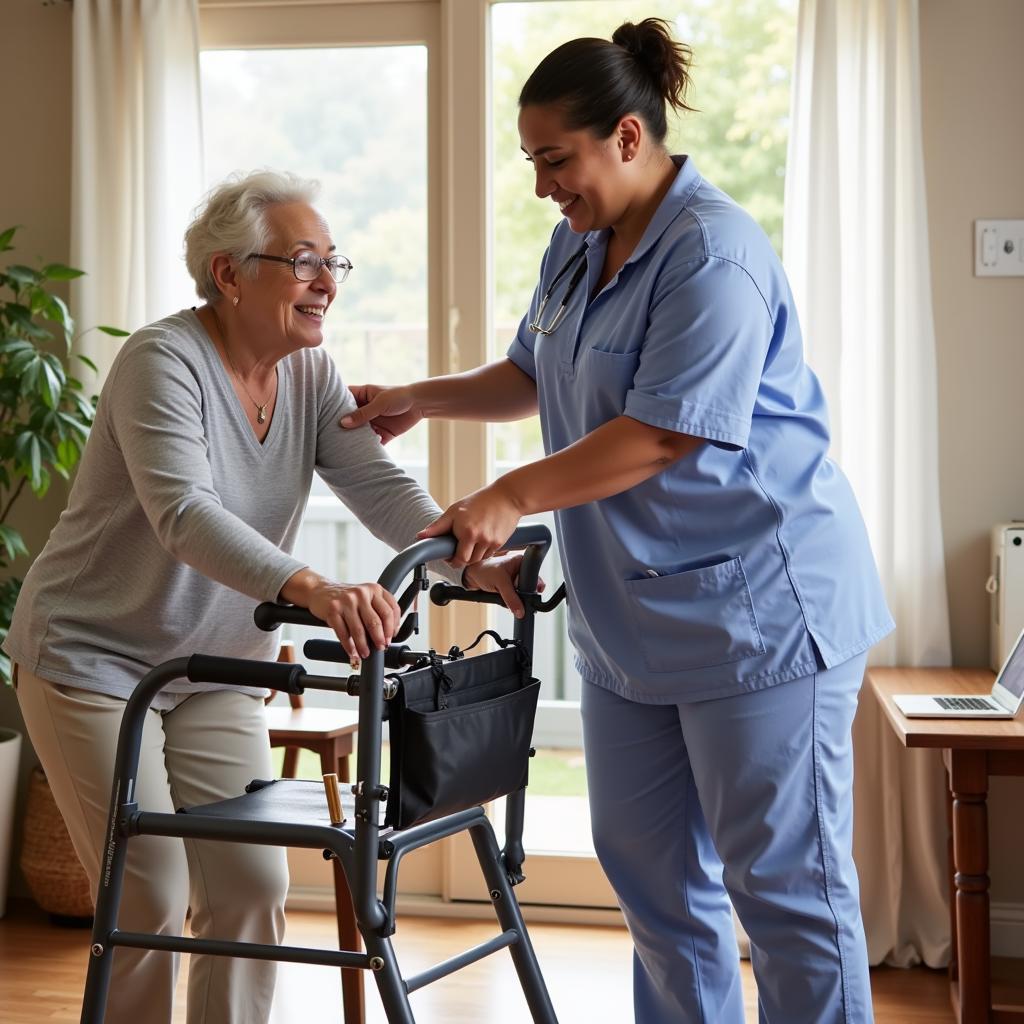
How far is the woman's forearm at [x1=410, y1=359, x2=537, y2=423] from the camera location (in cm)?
218

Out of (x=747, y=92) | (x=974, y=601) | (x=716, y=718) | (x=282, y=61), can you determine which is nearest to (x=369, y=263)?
(x=282, y=61)

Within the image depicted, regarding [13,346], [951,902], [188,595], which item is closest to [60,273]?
[13,346]

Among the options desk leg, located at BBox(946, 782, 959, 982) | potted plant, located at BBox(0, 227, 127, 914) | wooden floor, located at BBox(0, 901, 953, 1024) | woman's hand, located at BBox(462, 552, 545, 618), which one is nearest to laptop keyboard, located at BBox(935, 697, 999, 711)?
desk leg, located at BBox(946, 782, 959, 982)

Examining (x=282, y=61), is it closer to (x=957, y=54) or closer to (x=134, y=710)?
(x=957, y=54)

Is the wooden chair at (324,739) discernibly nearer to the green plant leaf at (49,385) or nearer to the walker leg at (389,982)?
the green plant leaf at (49,385)

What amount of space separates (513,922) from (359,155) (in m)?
2.16

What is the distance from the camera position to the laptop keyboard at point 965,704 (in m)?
2.52

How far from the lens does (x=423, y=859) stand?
10.9 feet

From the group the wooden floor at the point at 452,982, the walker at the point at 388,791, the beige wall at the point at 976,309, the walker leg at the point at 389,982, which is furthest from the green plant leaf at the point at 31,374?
the beige wall at the point at 976,309

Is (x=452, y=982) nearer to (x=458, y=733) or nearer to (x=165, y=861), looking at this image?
(x=165, y=861)

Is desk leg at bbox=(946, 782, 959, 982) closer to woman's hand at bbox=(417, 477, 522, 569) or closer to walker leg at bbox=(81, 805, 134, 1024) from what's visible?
woman's hand at bbox=(417, 477, 522, 569)

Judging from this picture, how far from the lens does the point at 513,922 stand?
68.3 inches

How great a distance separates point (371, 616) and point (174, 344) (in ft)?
1.95

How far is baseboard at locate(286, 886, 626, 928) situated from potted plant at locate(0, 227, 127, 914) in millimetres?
574
